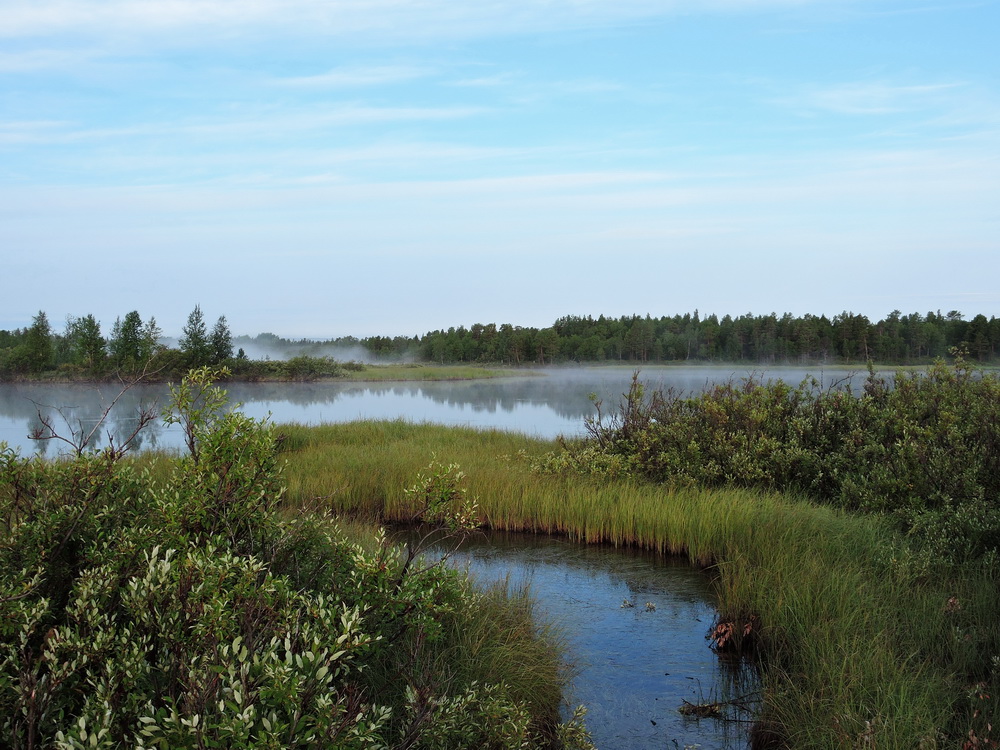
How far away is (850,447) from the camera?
1115 centimetres

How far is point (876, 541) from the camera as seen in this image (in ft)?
27.8

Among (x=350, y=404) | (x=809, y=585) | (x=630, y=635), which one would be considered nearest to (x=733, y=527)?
(x=809, y=585)

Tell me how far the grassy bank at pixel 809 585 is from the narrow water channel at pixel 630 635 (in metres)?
0.39

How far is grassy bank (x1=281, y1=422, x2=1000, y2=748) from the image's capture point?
490cm

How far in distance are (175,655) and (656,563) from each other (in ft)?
25.1

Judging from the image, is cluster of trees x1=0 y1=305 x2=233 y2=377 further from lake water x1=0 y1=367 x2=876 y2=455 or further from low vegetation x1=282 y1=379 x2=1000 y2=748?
low vegetation x1=282 y1=379 x2=1000 y2=748

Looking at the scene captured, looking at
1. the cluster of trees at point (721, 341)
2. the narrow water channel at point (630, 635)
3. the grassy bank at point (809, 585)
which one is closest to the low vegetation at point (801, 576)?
the grassy bank at point (809, 585)

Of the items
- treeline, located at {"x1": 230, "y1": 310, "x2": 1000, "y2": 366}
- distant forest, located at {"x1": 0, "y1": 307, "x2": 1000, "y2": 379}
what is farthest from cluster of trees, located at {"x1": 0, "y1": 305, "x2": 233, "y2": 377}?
treeline, located at {"x1": 230, "y1": 310, "x2": 1000, "y2": 366}

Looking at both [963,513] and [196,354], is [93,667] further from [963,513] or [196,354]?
[196,354]

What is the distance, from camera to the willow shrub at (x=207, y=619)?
2.70 m

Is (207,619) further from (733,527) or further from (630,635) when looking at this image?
(733,527)

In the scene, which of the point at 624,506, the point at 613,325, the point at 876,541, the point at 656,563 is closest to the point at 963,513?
the point at 876,541

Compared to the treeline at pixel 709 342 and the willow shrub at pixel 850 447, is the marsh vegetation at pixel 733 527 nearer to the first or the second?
the willow shrub at pixel 850 447

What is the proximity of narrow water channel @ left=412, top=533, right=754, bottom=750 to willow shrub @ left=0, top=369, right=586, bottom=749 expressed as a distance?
789 mm
